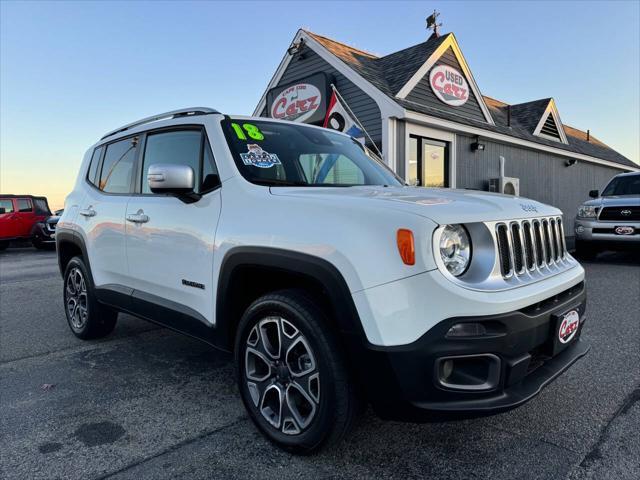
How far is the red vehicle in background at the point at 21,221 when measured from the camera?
636 inches

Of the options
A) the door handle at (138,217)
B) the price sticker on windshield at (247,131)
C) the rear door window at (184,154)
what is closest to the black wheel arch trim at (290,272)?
the rear door window at (184,154)

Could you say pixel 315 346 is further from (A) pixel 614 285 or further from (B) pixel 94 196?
(A) pixel 614 285

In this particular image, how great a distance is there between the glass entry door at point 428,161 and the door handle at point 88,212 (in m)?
7.68

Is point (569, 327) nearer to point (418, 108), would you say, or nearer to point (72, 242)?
point (72, 242)

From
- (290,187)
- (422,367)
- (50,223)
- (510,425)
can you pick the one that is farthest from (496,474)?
(50,223)

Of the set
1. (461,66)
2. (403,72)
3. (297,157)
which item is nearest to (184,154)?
(297,157)

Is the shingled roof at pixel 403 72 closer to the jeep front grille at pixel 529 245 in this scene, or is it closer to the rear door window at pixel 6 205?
the jeep front grille at pixel 529 245

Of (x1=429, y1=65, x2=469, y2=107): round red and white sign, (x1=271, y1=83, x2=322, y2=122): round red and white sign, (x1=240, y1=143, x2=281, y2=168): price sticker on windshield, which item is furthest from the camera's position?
(x1=429, y1=65, x2=469, y2=107): round red and white sign

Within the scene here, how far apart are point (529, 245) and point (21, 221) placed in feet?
58.8

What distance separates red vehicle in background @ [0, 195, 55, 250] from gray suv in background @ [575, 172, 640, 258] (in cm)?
1585

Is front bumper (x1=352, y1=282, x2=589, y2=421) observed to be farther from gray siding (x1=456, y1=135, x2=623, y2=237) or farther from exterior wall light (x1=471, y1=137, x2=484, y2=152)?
exterior wall light (x1=471, y1=137, x2=484, y2=152)

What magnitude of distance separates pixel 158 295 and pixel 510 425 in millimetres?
2340

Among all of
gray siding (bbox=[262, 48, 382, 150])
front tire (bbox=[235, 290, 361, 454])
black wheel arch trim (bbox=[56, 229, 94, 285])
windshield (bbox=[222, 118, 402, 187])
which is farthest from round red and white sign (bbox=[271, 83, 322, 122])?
front tire (bbox=[235, 290, 361, 454])

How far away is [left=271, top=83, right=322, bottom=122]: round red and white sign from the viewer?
1182 cm
